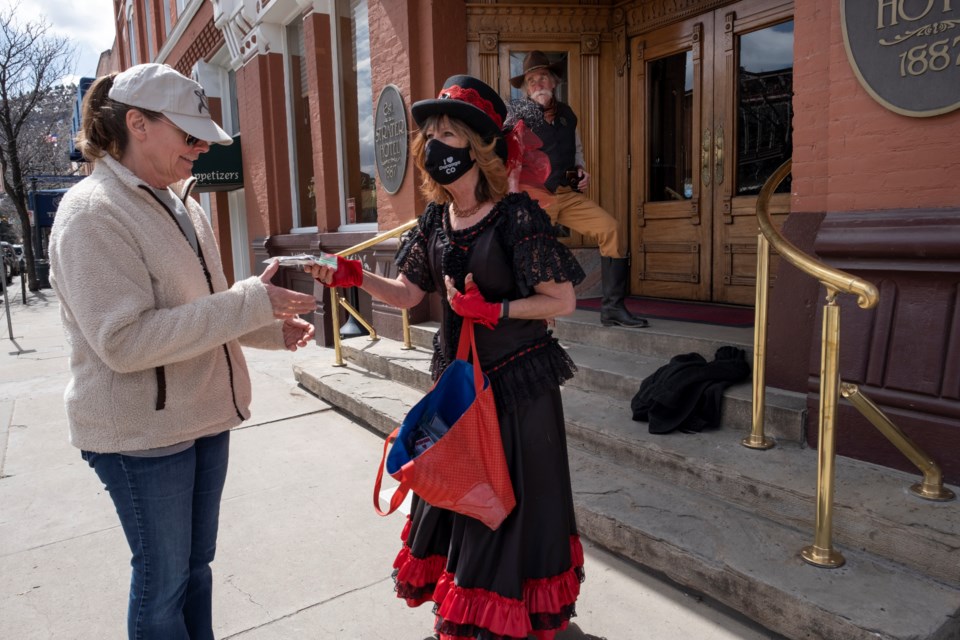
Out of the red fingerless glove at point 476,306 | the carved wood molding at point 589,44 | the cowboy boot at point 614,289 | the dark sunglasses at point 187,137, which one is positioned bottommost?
the cowboy boot at point 614,289

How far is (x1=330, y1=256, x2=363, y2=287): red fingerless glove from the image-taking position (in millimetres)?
2246

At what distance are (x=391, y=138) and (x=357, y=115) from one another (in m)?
1.78

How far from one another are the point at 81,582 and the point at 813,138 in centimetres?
415

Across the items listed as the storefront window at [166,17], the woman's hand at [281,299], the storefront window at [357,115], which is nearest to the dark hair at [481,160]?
the woman's hand at [281,299]

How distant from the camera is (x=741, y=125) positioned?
18.1ft

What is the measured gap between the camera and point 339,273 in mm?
2250

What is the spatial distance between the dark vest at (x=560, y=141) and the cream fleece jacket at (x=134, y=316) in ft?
11.2

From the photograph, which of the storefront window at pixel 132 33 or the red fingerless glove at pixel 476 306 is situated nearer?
the red fingerless glove at pixel 476 306

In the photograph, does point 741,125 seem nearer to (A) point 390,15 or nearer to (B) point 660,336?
(B) point 660,336

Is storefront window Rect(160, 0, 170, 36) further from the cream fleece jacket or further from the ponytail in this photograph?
the cream fleece jacket

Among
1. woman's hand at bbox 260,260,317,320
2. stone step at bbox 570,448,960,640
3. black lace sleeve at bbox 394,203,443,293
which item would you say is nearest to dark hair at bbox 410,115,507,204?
black lace sleeve at bbox 394,203,443,293

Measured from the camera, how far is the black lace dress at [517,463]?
2.21m

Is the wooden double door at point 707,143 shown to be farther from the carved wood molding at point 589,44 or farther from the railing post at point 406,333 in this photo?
the railing post at point 406,333

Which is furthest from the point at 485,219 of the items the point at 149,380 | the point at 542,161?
the point at 149,380
